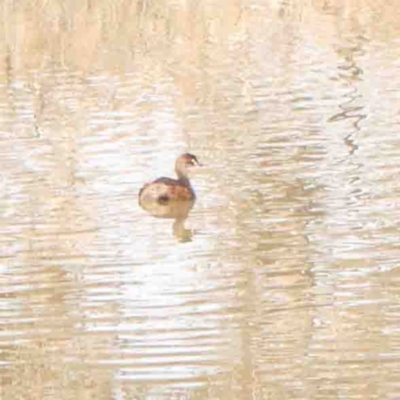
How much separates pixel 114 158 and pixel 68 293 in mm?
3857

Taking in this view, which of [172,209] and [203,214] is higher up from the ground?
[203,214]

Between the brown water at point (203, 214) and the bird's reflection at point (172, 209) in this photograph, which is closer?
the brown water at point (203, 214)

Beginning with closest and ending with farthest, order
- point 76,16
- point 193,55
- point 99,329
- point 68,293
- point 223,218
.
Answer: point 99,329 → point 68,293 → point 223,218 → point 193,55 → point 76,16

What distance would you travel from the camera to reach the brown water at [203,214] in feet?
25.1

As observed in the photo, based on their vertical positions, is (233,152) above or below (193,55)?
above

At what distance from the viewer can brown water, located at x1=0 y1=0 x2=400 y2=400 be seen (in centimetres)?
764

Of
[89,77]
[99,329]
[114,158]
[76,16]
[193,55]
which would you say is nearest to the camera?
[99,329]

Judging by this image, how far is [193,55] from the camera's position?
18375 mm

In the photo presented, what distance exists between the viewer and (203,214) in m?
11.2

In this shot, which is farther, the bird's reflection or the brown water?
the bird's reflection

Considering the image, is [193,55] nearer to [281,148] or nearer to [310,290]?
[281,148]

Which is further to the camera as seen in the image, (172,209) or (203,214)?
(172,209)

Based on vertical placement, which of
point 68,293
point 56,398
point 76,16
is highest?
point 56,398

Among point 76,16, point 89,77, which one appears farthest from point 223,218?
point 76,16
